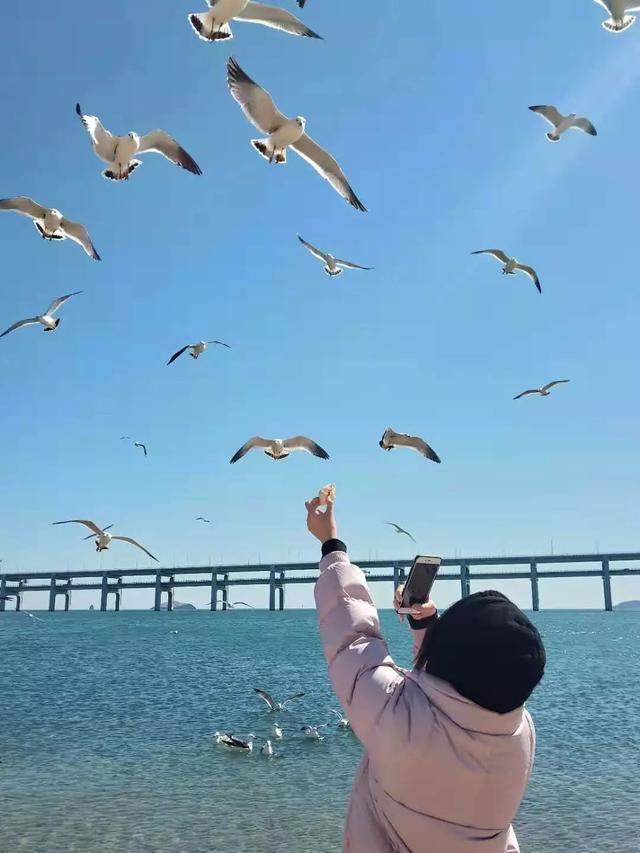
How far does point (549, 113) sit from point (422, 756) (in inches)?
611

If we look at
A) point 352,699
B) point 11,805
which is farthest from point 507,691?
point 11,805

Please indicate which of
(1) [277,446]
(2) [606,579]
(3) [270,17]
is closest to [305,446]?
(1) [277,446]

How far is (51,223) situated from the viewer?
1189cm

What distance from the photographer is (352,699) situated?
201 centimetres

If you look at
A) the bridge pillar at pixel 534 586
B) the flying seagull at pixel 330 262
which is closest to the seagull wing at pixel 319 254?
the flying seagull at pixel 330 262

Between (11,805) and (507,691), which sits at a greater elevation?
(507,691)

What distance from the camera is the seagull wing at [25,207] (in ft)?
37.5

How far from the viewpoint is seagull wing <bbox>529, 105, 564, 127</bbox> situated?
15.1 meters

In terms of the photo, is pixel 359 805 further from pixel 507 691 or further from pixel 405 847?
pixel 507 691

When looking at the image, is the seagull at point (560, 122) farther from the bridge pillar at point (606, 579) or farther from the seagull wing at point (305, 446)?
the bridge pillar at point (606, 579)

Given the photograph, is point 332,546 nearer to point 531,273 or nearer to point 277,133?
point 277,133

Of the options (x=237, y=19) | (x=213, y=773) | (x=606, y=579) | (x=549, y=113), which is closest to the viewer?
(x=237, y=19)

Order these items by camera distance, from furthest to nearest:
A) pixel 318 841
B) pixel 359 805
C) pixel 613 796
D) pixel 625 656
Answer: pixel 625 656
pixel 613 796
pixel 318 841
pixel 359 805

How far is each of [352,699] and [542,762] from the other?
12.5m
